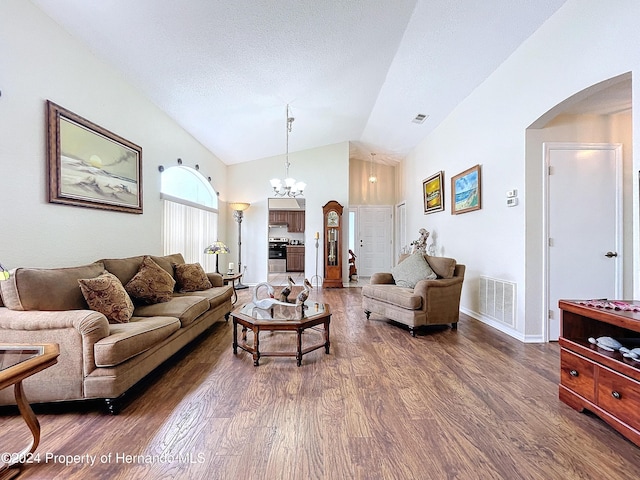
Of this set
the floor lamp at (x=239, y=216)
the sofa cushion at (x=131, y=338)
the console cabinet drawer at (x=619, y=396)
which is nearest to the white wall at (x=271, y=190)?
the floor lamp at (x=239, y=216)

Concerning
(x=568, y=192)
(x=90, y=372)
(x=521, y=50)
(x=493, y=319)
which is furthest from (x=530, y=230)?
(x=90, y=372)

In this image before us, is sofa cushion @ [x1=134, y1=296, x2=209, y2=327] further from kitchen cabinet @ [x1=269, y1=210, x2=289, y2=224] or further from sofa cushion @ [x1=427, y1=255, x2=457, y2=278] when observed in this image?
kitchen cabinet @ [x1=269, y1=210, x2=289, y2=224]

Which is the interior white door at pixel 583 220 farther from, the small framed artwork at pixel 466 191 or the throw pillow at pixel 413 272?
the throw pillow at pixel 413 272

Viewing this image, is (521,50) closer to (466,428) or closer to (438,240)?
(438,240)

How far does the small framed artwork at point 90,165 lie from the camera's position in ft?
7.98

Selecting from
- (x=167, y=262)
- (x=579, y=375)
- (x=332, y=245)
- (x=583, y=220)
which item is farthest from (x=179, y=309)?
(x=332, y=245)

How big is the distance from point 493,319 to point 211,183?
17.8 feet

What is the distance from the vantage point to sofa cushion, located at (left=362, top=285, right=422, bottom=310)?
11.0 feet

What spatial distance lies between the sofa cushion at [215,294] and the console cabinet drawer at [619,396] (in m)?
3.29

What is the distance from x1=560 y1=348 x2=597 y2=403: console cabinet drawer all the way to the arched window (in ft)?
14.9

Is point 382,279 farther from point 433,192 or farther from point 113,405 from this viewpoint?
point 113,405

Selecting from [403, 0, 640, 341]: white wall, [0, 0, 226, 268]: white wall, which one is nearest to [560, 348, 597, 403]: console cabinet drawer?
[403, 0, 640, 341]: white wall

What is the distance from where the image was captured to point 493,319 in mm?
3668

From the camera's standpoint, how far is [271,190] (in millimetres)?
6945
